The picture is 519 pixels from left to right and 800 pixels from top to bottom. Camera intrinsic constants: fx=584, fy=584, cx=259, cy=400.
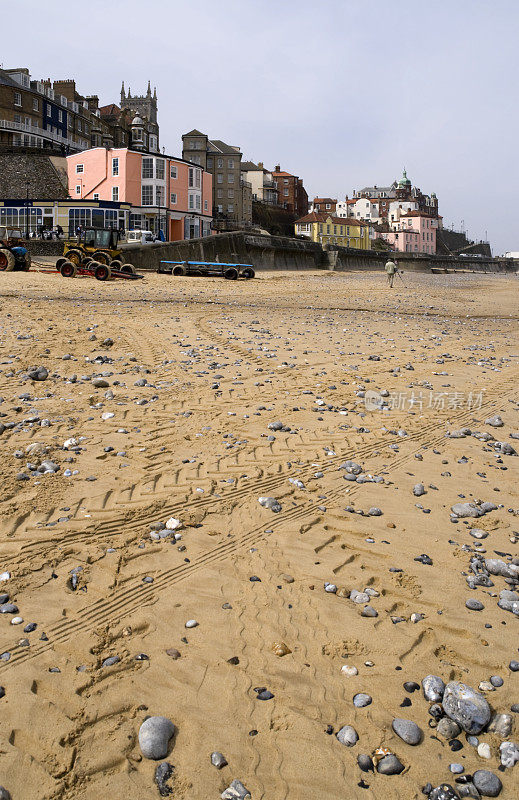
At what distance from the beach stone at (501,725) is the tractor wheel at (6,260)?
97.3 feet

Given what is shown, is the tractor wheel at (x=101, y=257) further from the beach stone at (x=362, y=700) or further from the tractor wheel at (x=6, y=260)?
the beach stone at (x=362, y=700)

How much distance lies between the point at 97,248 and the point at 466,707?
30.0m

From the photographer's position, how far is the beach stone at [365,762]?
281 cm

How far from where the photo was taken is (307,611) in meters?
3.95

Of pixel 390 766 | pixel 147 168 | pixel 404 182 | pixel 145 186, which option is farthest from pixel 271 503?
pixel 404 182

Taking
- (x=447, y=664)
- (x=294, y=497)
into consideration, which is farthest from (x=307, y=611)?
(x=294, y=497)

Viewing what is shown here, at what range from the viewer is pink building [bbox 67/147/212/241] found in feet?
187

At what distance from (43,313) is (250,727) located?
14536 mm

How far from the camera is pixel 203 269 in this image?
1346 inches

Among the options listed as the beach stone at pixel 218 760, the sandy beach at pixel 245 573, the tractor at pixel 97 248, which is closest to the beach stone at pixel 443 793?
the sandy beach at pixel 245 573

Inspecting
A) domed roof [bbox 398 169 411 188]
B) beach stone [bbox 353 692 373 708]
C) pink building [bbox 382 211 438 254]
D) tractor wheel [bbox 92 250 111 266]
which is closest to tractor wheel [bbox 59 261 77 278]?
tractor wheel [bbox 92 250 111 266]

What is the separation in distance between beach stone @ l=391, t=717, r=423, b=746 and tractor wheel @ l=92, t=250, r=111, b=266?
28.6 m

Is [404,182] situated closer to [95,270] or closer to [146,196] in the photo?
[146,196]

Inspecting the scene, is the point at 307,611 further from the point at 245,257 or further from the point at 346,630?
the point at 245,257
